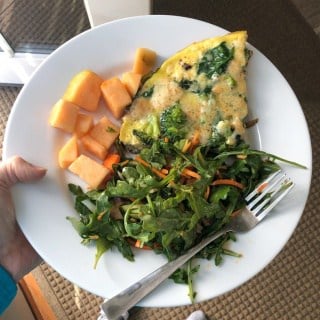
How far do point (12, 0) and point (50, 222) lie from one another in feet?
2.08

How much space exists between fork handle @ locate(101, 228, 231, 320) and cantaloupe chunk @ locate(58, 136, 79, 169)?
0.27m

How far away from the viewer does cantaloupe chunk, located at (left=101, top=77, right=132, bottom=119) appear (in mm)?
1002

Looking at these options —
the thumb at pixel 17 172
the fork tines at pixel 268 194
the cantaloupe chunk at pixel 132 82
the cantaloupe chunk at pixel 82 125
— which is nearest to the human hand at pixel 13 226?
the thumb at pixel 17 172

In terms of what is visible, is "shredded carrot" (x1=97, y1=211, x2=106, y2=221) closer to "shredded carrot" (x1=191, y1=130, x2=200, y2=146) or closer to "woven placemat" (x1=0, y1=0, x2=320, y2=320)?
"shredded carrot" (x1=191, y1=130, x2=200, y2=146)

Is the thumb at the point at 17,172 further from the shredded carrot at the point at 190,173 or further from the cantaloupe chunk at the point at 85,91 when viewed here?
the shredded carrot at the point at 190,173

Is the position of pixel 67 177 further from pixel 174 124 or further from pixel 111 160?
pixel 174 124

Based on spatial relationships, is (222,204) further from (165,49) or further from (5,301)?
(5,301)

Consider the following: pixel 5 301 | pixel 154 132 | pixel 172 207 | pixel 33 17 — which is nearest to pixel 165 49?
pixel 154 132

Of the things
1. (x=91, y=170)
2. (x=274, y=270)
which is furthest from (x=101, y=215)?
(x=274, y=270)

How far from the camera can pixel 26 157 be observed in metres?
0.98

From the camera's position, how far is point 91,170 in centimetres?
97

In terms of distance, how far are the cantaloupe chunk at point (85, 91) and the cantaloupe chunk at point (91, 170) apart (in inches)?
4.4

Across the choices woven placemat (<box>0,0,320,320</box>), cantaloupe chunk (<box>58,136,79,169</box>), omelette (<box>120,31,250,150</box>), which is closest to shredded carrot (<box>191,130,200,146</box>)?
omelette (<box>120,31,250,150</box>)

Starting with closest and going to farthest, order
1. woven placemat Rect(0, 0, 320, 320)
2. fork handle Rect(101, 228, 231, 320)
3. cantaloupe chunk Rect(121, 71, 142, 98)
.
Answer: fork handle Rect(101, 228, 231, 320) → cantaloupe chunk Rect(121, 71, 142, 98) → woven placemat Rect(0, 0, 320, 320)
